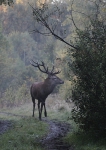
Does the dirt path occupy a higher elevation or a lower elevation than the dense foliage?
lower

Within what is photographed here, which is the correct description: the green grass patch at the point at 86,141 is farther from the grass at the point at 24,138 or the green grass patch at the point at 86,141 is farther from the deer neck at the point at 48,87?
the deer neck at the point at 48,87

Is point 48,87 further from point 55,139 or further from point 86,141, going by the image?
point 86,141

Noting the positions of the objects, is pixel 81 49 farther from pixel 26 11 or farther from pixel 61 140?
pixel 26 11

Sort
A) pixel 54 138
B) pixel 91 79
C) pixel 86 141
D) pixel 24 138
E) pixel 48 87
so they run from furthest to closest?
pixel 48 87 < pixel 54 138 < pixel 24 138 < pixel 86 141 < pixel 91 79

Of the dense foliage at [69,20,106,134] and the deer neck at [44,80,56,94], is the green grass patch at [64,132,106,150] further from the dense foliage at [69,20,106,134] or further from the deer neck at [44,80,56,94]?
the deer neck at [44,80,56,94]

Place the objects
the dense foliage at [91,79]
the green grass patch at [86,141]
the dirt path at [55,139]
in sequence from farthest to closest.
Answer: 1. the dirt path at [55,139]
2. the dense foliage at [91,79]
3. the green grass patch at [86,141]

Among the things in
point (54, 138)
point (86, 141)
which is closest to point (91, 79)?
point (86, 141)

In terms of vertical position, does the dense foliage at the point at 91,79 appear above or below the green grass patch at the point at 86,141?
above

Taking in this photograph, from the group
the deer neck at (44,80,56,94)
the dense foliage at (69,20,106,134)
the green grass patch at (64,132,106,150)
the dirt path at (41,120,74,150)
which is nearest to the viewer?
the green grass patch at (64,132,106,150)

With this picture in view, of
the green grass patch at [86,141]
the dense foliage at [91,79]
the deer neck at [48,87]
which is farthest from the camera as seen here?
the deer neck at [48,87]

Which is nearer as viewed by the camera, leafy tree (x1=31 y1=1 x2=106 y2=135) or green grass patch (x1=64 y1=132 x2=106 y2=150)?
green grass patch (x1=64 y1=132 x2=106 y2=150)

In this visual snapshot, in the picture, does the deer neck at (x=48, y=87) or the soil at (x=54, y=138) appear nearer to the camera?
the soil at (x=54, y=138)

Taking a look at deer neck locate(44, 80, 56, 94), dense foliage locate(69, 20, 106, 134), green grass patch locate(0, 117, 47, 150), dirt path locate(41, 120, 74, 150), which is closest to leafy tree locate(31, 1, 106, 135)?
dense foliage locate(69, 20, 106, 134)

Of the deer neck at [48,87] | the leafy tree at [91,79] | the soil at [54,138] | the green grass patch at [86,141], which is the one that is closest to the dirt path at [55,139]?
the soil at [54,138]
